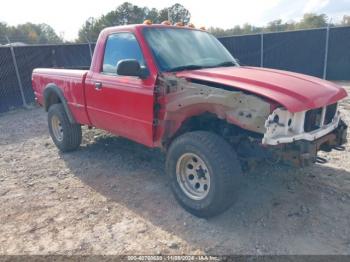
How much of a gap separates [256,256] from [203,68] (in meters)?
2.21

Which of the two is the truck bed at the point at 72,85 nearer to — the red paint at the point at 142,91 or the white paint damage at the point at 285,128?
the red paint at the point at 142,91

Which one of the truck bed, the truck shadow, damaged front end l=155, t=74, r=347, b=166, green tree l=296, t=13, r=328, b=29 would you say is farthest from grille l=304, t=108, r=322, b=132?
green tree l=296, t=13, r=328, b=29

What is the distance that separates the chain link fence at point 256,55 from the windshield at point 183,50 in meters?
8.19

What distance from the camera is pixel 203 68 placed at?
3973 millimetres

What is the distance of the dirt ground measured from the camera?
3.09 m

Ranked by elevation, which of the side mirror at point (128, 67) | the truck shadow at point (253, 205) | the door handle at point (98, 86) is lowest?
the truck shadow at point (253, 205)

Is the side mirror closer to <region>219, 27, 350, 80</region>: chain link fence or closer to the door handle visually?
the door handle

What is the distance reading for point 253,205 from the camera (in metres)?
3.69

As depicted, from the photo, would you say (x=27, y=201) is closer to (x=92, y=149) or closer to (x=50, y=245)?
(x=50, y=245)

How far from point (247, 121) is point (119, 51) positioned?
2244 mm

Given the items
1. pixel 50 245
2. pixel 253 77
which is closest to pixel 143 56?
pixel 253 77

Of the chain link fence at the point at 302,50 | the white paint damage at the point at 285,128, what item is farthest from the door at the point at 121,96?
the chain link fence at the point at 302,50

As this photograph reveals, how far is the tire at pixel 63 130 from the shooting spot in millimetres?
5590

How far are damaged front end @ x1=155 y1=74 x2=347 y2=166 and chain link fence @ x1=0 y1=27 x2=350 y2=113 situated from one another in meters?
8.98
